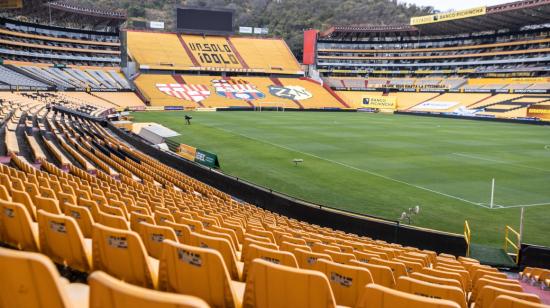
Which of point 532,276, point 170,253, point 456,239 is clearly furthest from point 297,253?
point 456,239

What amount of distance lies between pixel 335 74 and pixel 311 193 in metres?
91.4

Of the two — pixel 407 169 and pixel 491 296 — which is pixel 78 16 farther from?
pixel 491 296

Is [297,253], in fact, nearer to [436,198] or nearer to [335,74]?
[436,198]

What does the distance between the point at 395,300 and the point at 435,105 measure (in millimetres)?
85669

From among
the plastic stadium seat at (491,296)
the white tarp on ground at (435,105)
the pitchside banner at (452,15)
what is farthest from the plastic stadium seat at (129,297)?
the pitchside banner at (452,15)

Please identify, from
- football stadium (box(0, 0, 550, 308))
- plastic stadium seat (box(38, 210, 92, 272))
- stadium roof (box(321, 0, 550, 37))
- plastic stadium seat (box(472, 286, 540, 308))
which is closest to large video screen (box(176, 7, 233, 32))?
football stadium (box(0, 0, 550, 308))

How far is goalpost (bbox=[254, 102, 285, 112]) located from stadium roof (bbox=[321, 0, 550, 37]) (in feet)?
119

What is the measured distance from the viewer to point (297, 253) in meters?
5.42

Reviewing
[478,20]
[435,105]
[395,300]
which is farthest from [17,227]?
[478,20]

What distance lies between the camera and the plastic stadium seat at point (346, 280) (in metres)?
3.92

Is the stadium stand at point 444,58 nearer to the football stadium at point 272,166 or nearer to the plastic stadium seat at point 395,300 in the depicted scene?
the football stadium at point 272,166

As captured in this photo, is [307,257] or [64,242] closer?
[64,242]

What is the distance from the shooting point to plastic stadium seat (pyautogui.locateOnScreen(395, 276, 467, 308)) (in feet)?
12.1

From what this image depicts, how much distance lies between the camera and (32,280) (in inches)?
89.7
